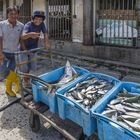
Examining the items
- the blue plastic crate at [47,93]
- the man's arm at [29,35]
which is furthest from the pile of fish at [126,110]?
the man's arm at [29,35]

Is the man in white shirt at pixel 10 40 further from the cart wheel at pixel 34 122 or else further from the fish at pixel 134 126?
the fish at pixel 134 126

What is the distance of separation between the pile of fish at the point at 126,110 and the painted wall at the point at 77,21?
6.03 m

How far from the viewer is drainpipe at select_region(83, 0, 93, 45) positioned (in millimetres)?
9062

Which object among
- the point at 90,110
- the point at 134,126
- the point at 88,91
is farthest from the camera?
the point at 88,91

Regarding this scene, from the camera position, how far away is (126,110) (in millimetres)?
3486

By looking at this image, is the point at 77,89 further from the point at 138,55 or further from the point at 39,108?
the point at 138,55

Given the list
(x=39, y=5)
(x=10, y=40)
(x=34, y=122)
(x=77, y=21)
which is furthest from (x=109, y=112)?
(x=39, y=5)

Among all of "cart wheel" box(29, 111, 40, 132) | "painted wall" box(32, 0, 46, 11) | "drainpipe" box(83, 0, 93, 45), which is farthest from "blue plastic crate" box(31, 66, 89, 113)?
"painted wall" box(32, 0, 46, 11)

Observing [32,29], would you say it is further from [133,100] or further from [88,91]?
[133,100]

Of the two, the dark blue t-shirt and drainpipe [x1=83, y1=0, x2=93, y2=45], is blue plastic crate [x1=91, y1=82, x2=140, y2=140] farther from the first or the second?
drainpipe [x1=83, y1=0, x2=93, y2=45]

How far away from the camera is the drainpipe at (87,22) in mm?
9062

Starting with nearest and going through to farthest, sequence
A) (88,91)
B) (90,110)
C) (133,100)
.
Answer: (90,110), (133,100), (88,91)

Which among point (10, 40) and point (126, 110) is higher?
point (10, 40)

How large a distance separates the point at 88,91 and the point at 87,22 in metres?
5.43
